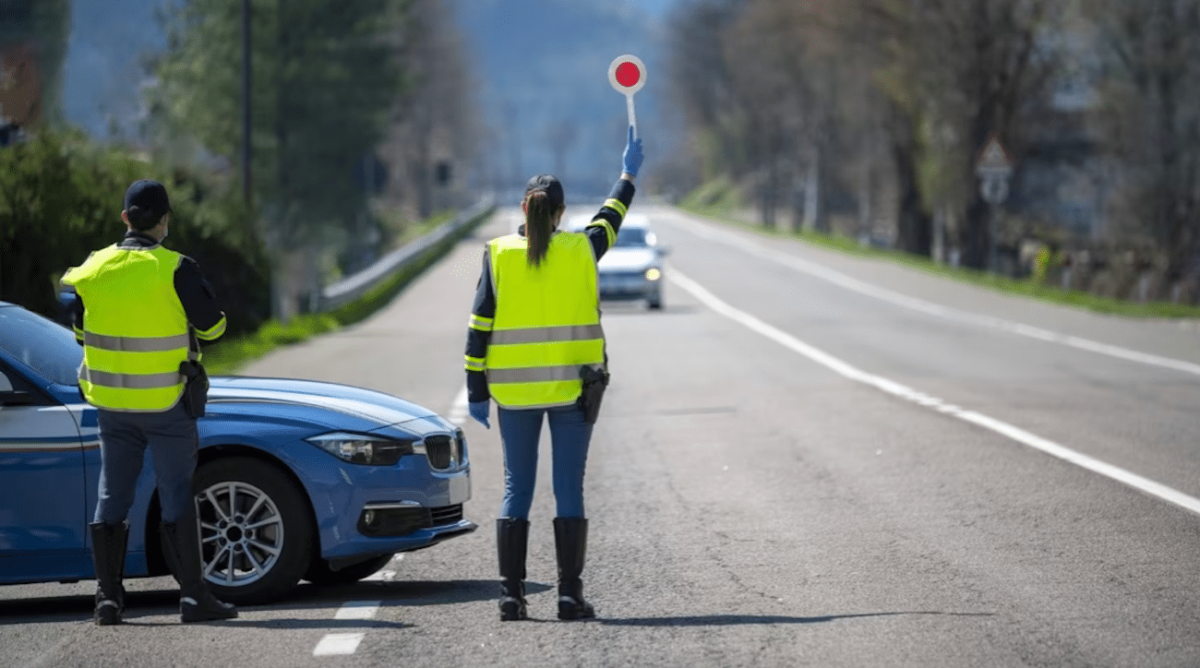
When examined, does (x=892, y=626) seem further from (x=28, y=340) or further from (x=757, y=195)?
(x=757, y=195)

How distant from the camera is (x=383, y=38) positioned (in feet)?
262

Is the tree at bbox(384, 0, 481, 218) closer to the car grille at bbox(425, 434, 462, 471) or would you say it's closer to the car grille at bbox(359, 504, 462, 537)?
the car grille at bbox(425, 434, 462, 471)

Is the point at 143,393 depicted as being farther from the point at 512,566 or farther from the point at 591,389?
the point at 591,389

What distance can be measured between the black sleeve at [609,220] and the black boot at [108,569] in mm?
2248

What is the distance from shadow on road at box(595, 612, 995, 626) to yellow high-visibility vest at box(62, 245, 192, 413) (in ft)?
6.59

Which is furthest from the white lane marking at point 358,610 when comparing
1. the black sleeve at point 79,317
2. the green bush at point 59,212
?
the green bush at point 59,212

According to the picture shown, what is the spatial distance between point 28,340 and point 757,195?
12189cm

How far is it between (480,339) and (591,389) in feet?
1.62

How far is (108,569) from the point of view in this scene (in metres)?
8.38

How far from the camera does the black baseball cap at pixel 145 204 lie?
8.48m

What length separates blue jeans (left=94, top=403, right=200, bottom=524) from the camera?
8375 mm

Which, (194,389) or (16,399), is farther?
(16,399)

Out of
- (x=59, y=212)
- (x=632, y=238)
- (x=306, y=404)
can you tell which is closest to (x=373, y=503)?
(x=306, y=404)

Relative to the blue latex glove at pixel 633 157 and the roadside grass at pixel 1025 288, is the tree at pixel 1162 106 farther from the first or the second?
the blue latex glove at pixel 633 157
